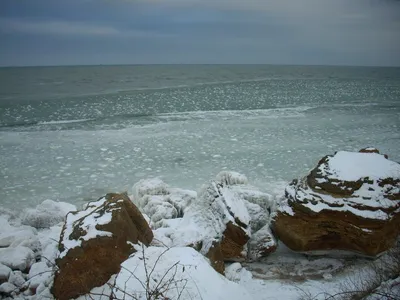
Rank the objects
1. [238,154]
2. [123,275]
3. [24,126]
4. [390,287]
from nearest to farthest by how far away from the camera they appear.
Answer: [390,287]
[123,275]
[238,154]
[24,126]

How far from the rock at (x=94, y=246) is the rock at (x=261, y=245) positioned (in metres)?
1.81

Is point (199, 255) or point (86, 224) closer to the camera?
point (199, 255)

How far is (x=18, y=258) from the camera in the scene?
4852 millimetres

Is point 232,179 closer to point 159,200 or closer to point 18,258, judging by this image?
point 159,200

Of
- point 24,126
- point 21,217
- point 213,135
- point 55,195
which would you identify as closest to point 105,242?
point 21,217

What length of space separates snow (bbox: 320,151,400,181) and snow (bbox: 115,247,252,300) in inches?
115

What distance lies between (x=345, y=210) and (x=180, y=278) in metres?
3.06

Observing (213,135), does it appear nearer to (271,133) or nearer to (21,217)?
(271,133)

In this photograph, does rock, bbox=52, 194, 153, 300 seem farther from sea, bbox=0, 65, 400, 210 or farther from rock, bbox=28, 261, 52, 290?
sea, bbox=0, 65, 400, 210

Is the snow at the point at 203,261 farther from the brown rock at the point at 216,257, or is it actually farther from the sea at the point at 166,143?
the sea at the point at 166,143

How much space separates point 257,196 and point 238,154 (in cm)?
484

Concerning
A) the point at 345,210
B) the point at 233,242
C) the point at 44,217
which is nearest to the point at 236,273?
the point at 233,242

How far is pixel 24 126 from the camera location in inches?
659

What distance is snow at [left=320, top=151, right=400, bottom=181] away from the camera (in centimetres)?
579
